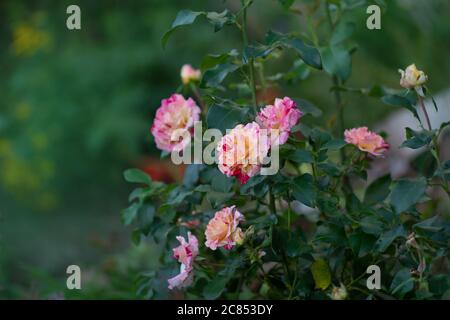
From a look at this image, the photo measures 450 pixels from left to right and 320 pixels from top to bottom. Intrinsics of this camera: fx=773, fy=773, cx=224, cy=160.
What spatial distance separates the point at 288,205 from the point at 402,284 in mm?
239

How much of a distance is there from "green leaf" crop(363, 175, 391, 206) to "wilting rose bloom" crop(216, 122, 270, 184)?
0.40 meters

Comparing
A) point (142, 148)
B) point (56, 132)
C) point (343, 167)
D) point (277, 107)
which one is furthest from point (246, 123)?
point (142, 148)

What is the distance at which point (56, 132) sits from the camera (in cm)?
395

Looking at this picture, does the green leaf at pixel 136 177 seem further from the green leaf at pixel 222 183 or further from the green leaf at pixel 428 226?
the green leaf at pixel 428 226

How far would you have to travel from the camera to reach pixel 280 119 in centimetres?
128

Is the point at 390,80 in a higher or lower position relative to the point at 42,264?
higher

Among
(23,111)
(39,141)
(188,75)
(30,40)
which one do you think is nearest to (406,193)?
(188,75)

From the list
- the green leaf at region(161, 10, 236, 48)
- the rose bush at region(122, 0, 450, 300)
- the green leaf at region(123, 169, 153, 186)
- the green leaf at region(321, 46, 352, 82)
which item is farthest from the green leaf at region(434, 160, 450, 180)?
the green leaf at region(123, 169, 153, 186)

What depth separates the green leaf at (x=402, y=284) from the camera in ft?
4.27

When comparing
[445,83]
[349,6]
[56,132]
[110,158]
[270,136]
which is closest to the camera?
[270,136]

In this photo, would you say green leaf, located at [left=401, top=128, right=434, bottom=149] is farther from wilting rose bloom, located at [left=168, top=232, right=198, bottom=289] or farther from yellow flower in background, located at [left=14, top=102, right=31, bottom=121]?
yellow flower in background, located at [left=14, top=102, right=31, bottom=121]

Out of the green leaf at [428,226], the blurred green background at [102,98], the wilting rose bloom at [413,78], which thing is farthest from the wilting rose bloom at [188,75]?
the blurred green background at [102,98]

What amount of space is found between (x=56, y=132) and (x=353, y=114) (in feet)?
4.92
